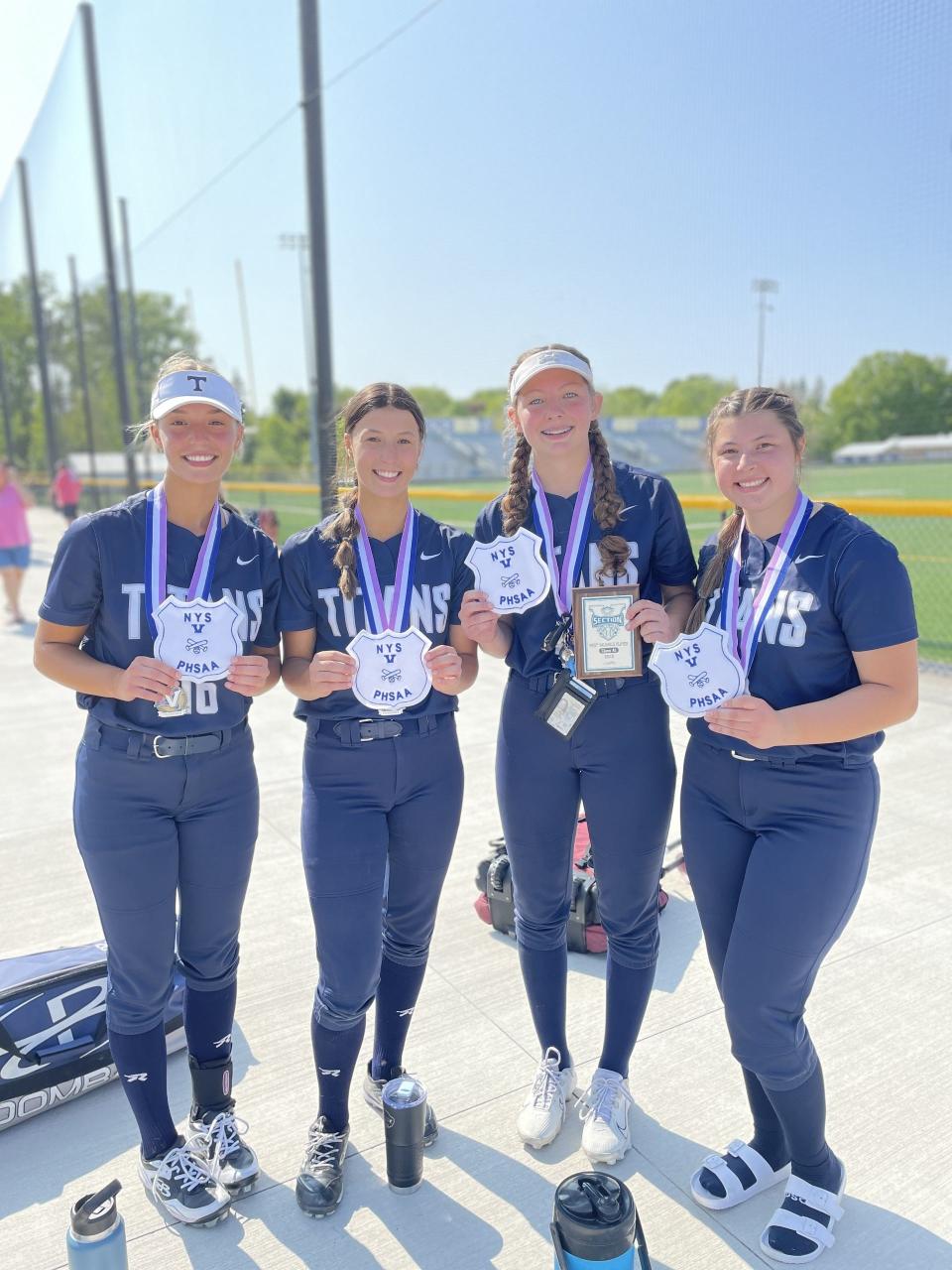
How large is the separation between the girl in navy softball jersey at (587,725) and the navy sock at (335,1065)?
1.70 feet

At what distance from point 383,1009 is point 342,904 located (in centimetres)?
50

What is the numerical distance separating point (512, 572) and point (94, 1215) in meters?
1.65

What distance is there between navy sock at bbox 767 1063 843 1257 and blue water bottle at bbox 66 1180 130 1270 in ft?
4.74

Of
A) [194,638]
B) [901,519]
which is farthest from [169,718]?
[901,519]

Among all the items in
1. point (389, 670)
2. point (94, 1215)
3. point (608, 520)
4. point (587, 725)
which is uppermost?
point (608, 520)

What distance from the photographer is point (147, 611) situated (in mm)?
2221

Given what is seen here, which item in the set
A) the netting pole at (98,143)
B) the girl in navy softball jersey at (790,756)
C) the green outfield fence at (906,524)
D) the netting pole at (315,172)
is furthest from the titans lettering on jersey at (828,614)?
the netting pole at (98,143)

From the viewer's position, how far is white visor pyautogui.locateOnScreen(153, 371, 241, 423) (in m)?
2.22

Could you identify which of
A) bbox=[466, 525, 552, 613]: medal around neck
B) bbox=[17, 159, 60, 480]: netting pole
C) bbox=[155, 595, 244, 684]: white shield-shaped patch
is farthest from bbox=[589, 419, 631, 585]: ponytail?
bbox=[17, 159, 60, 480]: netting pole

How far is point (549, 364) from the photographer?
2359 millimetres

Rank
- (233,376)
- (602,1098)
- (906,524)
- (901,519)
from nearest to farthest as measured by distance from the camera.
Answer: (602,1098) < (906,524) < (901,519) < (233,376)

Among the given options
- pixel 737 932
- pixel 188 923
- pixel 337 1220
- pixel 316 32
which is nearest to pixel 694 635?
pixel 737 932

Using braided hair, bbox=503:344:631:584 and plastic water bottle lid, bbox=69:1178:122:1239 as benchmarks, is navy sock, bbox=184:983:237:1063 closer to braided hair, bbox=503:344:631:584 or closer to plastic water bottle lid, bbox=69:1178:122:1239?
plastic water bottle lid, bbox=69:1178:122:1239

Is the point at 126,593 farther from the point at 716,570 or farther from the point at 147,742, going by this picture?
the point at 716,570
